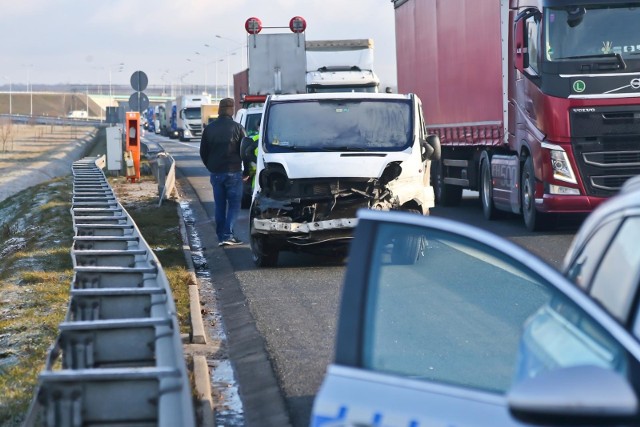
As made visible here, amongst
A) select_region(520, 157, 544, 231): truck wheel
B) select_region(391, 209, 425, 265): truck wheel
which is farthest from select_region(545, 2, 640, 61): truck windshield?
select_region(391, 209, 425, 265): truck wheel

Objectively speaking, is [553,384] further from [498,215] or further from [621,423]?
[498,215]

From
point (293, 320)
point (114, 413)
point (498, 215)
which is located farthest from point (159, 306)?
point (498, 215)

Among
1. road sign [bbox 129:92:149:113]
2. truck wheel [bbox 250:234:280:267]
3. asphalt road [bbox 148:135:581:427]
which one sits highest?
road sign [bbox 129:92:149:113]

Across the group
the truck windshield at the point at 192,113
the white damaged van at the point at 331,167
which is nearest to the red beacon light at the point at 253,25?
the white damaged van at the point at 331,167

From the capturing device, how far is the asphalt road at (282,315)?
304 inches

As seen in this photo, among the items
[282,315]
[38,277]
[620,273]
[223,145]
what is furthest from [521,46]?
[620,273]

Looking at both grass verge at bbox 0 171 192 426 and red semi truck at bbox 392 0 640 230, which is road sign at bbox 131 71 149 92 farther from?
red semi truck at bbox 392 0 640 230

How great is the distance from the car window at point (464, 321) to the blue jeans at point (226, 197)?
10787mm

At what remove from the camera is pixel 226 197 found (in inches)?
643

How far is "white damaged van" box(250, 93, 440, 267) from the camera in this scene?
13.4 metres

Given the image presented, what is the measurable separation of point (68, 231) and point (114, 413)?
1356cm

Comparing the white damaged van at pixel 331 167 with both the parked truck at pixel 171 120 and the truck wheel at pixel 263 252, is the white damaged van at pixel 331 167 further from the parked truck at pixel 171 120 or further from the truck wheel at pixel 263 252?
the parked truck at pixel 171 120

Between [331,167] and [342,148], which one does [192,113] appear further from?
[331,167]

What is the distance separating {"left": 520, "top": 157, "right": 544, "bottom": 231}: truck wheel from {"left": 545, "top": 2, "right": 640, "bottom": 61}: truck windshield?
1.77m
